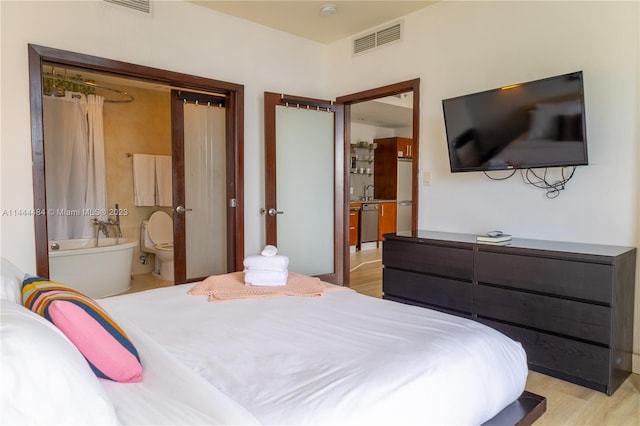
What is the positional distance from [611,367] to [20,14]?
13.9 feet

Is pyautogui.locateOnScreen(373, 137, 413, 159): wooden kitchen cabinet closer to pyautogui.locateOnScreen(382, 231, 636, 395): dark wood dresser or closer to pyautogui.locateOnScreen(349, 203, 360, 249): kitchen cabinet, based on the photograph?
pyautogui.locateOnScreen(349, 203, 360, 249): kitchen cabinet

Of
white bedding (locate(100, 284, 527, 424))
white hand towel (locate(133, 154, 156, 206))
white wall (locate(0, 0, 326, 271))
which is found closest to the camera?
white bedding (locate(100, 284, 527, 424))

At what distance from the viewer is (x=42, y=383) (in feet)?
2.47

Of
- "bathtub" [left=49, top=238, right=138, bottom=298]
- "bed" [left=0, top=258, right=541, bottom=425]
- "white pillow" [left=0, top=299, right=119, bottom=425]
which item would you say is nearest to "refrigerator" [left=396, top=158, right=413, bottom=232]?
"bathtub" [left=49, top=238, right=138, bottom=298]

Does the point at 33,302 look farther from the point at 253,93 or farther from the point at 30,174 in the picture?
the point at 253,93

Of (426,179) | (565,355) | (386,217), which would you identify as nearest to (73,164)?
(426,179)

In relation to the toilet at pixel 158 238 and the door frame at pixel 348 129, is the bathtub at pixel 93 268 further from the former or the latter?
the door frame at pixel 348 129

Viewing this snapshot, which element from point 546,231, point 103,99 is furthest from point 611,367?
point 103,99

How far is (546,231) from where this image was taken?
9.37 ft

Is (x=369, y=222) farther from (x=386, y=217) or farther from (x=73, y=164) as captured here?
(x=73, y=164)

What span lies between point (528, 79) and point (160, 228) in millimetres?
4432

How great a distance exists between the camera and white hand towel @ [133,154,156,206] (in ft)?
17.0

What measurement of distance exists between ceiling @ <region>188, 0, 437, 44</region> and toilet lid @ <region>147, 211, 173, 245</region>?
2.74 m

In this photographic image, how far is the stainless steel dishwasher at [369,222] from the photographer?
24.7 ft
